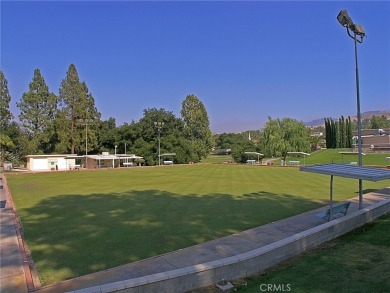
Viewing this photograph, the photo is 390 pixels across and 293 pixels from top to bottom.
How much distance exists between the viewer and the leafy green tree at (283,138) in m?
53.2

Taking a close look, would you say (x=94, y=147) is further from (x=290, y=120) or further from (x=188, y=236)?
(x=188, y=236)

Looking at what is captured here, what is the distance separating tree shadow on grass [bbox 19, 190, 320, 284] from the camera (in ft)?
22.3

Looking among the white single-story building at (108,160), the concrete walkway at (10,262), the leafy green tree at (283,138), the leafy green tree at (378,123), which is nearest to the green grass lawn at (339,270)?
the concrete walkway at (10,262)

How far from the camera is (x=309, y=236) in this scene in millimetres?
7320

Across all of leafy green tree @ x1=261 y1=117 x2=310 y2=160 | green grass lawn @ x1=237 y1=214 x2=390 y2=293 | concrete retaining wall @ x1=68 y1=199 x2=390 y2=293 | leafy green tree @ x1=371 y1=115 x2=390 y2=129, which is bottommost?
green grass lawn @ x1=237 y1=214 x2=390 y2=293

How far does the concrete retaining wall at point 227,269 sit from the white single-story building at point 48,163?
4697 centimetres

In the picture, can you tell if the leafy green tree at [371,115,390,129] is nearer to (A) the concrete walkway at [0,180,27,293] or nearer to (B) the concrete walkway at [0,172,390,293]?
(B) the concrete walkway at [0,172,390,293]

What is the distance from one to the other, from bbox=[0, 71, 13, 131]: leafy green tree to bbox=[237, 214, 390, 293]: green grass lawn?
5972 cm

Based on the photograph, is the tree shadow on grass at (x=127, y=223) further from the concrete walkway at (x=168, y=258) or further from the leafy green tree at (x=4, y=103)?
the leafy green tree at (x=4, y=103)

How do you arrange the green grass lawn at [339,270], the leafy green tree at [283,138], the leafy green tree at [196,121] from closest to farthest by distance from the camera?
the green grass lawn at [339,270], the leafy green tree at [283,138], the leafy green tree at [196,121]

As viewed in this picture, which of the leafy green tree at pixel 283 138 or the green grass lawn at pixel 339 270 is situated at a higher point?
the leafy green tree at pixel 283 138

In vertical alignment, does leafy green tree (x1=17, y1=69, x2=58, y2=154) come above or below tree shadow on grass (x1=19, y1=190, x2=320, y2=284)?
above

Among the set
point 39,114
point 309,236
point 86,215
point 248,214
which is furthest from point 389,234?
point 39,114

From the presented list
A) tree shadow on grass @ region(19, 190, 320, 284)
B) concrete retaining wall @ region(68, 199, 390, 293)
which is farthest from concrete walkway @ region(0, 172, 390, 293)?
concrete retaining wall @ region(68, 199, 390, 293)
